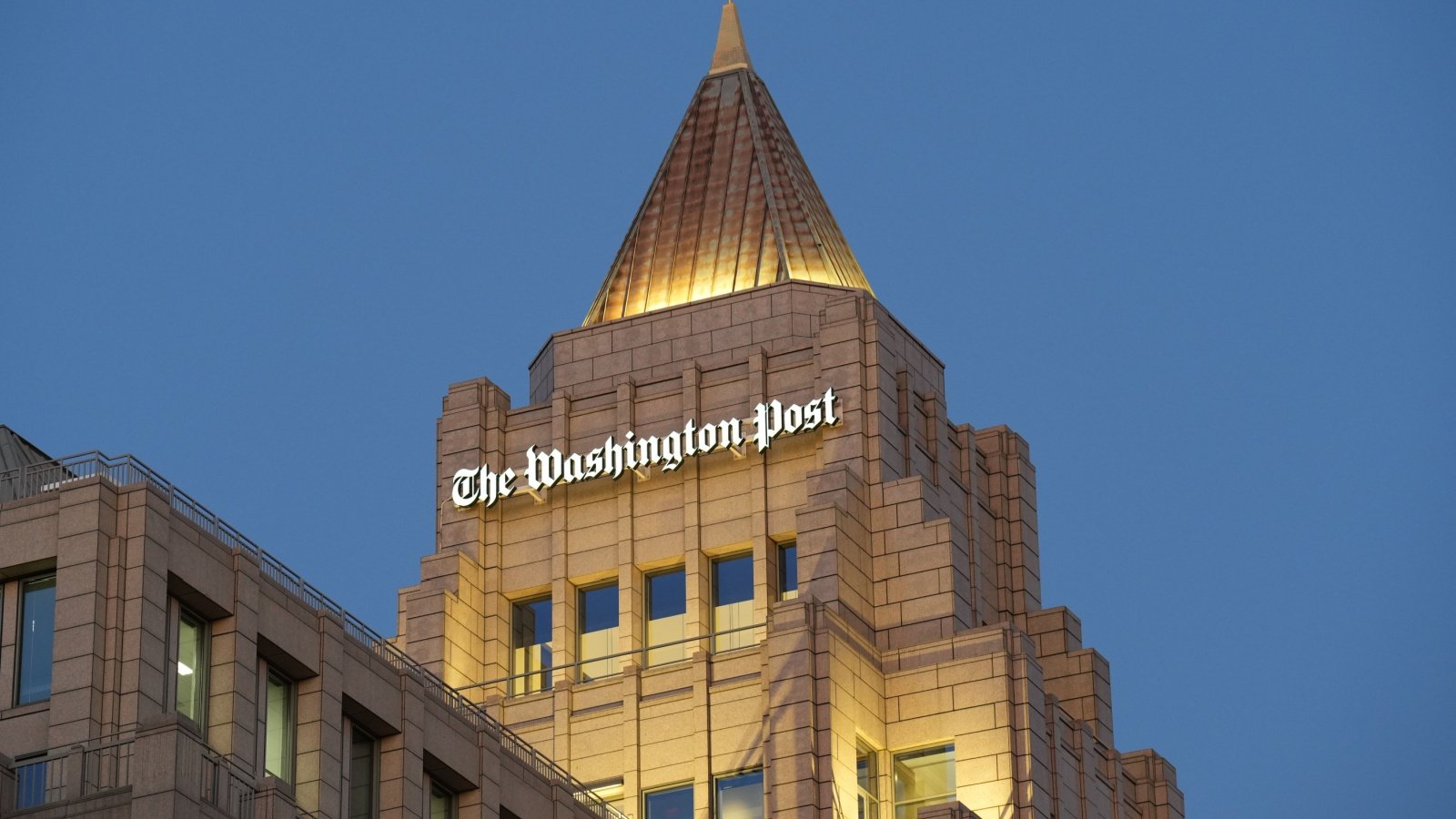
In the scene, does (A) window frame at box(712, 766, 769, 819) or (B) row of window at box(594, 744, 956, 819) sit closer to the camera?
(B) row of window at box(594, 744, 956, 819)

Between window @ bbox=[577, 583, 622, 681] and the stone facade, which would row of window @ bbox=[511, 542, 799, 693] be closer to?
window @ bbox=[577, 583, 622, 681]

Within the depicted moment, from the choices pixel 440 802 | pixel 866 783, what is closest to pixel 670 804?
pixel 866 783

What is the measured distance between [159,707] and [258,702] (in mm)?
3114

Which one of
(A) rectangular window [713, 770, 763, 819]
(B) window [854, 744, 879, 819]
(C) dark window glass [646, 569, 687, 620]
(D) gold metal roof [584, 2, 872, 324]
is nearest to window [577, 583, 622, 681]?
(C) dark window glass [646, 569, 687, 620]

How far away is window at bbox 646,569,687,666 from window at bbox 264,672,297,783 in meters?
33.2

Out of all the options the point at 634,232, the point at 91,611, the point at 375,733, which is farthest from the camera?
the point at 634,232

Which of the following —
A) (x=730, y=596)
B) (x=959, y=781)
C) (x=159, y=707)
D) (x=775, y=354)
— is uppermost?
(x=775, y=354)

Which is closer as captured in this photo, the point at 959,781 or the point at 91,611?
the point at 91,611

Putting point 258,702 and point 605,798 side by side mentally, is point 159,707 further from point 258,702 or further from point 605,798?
point 605,798

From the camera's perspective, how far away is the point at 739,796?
328ft

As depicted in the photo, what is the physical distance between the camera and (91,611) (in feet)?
223

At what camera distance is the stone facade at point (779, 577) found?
98.8m

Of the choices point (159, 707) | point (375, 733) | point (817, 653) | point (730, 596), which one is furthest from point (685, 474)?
point (159, 707)

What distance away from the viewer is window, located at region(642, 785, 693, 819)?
101m
